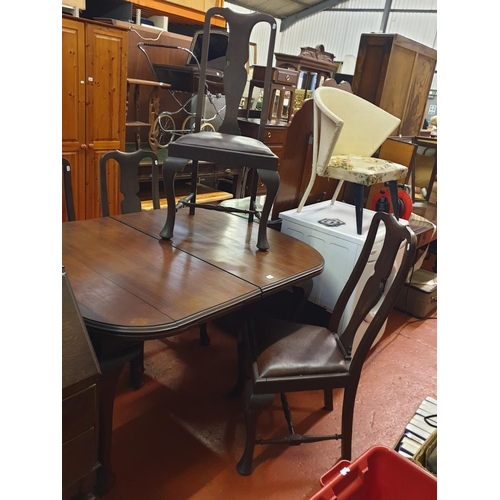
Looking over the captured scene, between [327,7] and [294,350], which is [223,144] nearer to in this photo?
[294,350]

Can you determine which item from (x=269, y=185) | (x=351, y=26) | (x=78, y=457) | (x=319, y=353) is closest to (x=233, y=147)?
(x=269, y=185)

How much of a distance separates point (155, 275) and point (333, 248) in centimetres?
113

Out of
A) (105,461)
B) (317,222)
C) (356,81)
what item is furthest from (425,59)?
(105,461)

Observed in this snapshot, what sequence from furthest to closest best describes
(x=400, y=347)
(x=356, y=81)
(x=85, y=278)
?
(x=356, y=81) → (x=400, y=347) → (x=85, y=278)

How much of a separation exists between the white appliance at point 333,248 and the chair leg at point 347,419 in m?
0.64

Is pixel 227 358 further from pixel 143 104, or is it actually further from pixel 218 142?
pixel 143 104

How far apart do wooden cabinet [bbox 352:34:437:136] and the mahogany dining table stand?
174 cm

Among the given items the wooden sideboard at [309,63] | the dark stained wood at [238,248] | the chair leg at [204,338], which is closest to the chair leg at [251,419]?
the dark stained wood at [238,248]

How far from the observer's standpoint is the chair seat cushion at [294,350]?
166 centimetres

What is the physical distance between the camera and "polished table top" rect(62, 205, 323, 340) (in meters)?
1.37

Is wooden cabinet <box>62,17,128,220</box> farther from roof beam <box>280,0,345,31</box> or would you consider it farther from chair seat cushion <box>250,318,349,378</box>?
roof beam <box>280,0,345,31</box>

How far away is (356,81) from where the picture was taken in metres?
3.35

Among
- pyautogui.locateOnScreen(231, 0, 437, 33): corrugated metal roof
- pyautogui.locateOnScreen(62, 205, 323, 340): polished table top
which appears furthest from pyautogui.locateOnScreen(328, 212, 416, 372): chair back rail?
pyautogui.locateOnScreen(231, 0, 437, 33): corrugated metal roof

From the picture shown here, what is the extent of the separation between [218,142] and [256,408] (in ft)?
4.00
